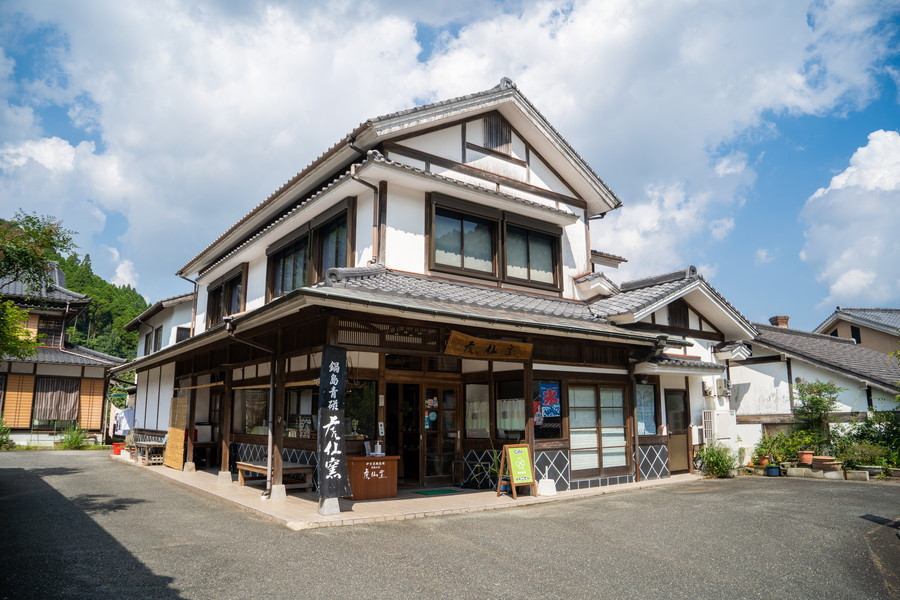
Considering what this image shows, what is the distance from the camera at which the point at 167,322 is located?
22297 millimetres

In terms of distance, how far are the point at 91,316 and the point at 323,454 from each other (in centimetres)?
6132

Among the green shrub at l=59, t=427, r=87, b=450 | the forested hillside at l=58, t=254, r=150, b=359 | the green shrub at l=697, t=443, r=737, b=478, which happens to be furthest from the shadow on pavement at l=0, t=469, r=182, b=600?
the forested hillside at l=58, t=254, r=150, b=359

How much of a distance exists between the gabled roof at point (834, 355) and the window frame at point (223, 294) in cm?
1450

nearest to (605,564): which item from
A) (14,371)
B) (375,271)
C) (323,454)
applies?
(323,454)

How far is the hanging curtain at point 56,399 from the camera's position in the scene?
24.2 m

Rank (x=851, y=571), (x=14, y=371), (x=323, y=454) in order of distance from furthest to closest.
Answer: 1. (x=14, y=371)
2. (x=323, y=454)
3. (x=851, y=571)

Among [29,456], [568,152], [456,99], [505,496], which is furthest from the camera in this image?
[29,456]

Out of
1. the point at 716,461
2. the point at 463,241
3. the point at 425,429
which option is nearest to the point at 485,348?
the point at 425,429

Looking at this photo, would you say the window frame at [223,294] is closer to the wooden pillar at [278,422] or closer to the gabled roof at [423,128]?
the gabled roof at [423,128]

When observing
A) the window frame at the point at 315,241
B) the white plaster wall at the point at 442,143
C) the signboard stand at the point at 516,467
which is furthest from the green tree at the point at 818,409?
the window frame at the point at 315,241

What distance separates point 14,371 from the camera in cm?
2361

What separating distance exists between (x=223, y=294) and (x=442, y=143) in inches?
360

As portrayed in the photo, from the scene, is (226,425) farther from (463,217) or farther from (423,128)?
(423,128)

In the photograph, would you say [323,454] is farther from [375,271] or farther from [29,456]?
[29,456]
